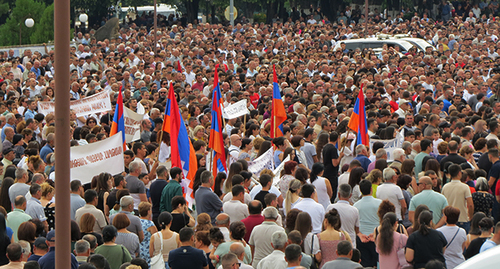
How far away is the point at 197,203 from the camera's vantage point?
31.0ft

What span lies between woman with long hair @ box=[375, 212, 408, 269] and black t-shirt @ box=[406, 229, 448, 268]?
0.26m

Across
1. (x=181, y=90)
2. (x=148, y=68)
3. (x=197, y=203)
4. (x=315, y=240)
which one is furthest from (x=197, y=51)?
(x=315, y=240)

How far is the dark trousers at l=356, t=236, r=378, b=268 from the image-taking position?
344 inches

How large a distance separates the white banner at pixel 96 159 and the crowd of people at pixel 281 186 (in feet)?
0.53

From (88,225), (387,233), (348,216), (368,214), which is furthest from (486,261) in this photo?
(88,225)

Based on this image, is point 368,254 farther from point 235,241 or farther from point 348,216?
point 235,241

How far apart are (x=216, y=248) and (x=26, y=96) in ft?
37.0

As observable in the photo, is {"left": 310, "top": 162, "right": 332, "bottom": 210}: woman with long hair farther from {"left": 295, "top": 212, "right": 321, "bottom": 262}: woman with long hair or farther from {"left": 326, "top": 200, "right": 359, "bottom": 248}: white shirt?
{"left": 295, "top": 212, "right": 321, "bottom": 262}: woman with long hair

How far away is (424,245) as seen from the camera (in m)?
7.55

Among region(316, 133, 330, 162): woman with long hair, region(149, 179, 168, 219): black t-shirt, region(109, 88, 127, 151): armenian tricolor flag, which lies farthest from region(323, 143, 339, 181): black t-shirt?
region(109, 88, 127, 151): armenian tricolor flag

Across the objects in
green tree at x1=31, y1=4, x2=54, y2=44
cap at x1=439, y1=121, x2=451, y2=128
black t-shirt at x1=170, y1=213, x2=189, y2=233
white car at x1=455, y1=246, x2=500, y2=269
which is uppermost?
white car at x1=455, y1=246, x2=500, y2=269

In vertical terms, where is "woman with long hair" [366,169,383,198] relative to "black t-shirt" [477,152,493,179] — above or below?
above

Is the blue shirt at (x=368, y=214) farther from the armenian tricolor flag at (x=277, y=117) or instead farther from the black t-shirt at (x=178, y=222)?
the armenian tricolor flag at (x=277, y=117)

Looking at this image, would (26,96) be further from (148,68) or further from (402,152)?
(402,152)
